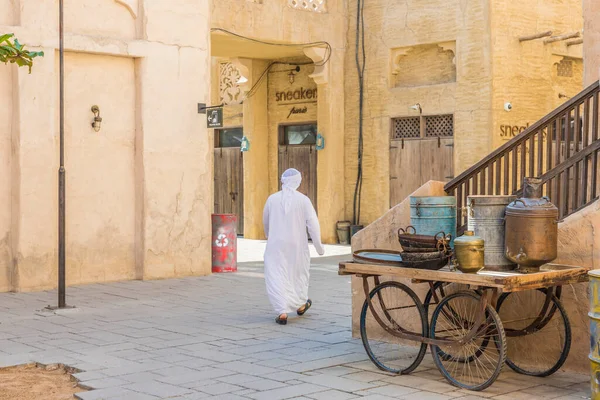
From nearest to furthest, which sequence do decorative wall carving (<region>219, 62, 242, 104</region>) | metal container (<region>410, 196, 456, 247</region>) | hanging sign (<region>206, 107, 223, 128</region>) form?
metal container (<region>410, 196, 456, 247</region>) → hanging sign (<region>206, 107, 223, 128</region>) → decorative wall carving (<region>219, 62, 242, 104</region>)

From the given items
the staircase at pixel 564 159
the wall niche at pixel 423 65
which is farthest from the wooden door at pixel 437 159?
the staircase at pixel 564 159

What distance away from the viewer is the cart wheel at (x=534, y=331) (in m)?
6.68

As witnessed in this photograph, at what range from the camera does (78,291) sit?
475 inches

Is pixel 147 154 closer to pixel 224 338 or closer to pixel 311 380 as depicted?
pixel 224 338

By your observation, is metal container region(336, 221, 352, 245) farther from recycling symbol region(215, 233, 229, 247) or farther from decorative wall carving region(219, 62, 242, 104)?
recycling symbol region(215, 233, 229, 247)

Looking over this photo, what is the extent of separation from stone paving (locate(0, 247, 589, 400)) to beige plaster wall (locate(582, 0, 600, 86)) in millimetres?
3682

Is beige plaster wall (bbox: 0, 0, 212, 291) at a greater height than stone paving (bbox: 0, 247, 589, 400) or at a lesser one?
greater

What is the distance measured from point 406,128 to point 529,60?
278 centimetres

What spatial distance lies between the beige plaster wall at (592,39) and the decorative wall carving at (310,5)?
999 cm

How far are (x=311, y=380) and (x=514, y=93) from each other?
474 inches

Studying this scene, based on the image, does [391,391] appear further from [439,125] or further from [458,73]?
[439,125]

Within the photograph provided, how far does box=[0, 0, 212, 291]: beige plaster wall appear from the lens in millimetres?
12094

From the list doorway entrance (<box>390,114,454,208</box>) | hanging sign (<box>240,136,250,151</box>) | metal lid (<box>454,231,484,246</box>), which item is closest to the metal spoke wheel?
metal lid (<box>454,231,484,246</box>)

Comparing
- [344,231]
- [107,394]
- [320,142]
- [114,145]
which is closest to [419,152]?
[320,142]
